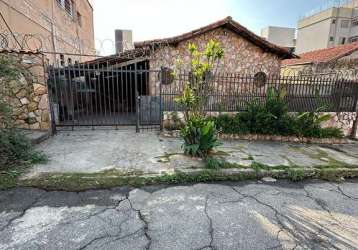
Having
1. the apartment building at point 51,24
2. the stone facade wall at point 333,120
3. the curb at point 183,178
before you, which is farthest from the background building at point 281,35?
the curb at point 183,178

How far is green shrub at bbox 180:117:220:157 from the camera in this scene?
15.9 feet

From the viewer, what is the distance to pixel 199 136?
16.0 feet

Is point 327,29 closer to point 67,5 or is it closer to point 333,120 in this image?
point 333,120

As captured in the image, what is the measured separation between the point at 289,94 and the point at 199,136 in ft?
14.0

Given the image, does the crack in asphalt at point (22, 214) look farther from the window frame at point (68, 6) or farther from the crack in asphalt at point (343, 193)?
the window frame at point (68, 6)

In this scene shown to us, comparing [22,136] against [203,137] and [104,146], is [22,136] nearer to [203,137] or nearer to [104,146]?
[104,146]

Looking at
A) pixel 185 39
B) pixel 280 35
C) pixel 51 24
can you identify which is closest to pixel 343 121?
pixel 185 39

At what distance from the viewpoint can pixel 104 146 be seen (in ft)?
18.8

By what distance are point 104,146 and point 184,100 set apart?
8.03 ft

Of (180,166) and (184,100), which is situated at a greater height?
(184,100)

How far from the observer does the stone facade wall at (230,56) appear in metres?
9.56

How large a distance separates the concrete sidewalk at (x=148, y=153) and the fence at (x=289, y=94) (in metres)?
1.34

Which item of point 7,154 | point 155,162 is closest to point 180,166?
point 155,162

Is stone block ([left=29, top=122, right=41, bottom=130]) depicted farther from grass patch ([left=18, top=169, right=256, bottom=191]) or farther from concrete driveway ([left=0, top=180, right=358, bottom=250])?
concrete driveway ([left=0, top=180, right=358, bottom=250])
